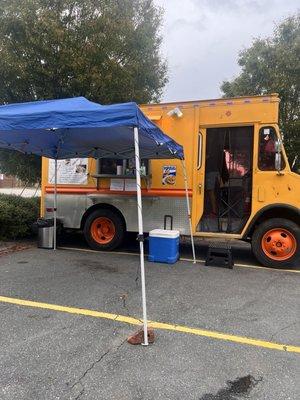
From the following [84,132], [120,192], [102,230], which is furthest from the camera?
[102,230]

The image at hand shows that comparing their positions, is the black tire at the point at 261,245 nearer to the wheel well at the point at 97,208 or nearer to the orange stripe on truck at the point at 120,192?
the orange stripe on truck at the point at 120,192

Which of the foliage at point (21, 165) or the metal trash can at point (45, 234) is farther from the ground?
the foliage at point (21, 165)

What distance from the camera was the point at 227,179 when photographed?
27.8 ft

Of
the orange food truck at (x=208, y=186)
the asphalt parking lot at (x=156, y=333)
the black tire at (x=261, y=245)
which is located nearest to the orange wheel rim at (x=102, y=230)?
the orange food truck at (x=208, y=186)

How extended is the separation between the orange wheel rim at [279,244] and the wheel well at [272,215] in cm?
29

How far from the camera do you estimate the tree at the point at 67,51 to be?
34.1ft

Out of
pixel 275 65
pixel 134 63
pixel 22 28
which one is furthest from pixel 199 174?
pixel 275 65

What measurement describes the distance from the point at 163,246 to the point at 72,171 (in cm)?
297

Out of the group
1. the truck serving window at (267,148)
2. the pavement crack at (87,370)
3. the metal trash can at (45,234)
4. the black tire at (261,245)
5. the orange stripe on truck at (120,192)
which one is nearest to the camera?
the pavement crack at (87,370)

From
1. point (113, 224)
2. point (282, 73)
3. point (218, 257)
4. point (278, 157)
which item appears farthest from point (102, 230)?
point (282, 73)

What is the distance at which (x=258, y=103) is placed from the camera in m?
8.07

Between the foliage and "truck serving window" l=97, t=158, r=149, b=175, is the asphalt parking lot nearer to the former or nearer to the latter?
"truck serving window" l=97, t=158, r=149, b=175

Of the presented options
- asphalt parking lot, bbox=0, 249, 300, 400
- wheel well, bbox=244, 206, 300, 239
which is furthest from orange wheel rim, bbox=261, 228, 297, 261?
asphalt parking lot, bbox=0, 249, 300, 400

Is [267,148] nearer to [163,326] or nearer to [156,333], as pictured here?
[163,326]
